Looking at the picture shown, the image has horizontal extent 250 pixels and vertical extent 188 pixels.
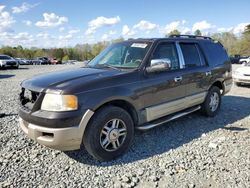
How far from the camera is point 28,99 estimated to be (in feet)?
13.2

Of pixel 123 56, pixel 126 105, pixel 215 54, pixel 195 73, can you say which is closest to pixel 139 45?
pixel 123 56

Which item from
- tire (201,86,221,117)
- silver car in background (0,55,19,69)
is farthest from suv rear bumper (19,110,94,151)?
silver car in background (0,55,19,69)

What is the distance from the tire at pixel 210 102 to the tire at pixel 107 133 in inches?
99.7

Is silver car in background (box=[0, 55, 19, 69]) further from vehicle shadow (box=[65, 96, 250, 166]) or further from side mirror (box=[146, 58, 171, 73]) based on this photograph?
side mirror (box=[146, 58, 171, 73])

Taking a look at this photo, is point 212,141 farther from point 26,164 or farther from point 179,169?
point 26,164

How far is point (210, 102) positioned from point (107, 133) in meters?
3.21

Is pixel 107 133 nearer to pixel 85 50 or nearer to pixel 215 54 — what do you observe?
pixel 215 54

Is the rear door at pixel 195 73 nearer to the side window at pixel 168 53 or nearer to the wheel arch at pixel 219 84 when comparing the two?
the side window at pixel 168 53

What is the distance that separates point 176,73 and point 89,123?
2121 mm

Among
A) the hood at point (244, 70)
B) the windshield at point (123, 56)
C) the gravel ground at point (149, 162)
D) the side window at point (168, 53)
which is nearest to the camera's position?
the gravel ground at point (149, 162)

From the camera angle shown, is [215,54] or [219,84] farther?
[219,84]

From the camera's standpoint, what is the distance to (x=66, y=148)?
11.9 ft

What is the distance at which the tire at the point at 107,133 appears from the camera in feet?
12.1

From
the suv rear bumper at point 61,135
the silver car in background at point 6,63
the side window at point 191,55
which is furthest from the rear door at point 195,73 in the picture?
the silver car in background at point 6,63
